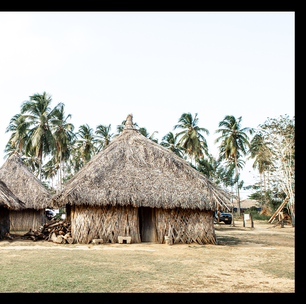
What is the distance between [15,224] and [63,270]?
13916 millimetres

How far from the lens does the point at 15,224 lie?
18.5 metres

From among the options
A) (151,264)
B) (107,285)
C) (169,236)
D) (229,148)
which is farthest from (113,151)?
(229,148)

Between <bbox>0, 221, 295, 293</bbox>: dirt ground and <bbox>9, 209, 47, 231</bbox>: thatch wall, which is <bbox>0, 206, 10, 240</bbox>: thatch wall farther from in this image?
<bbox>0, 221, 295, 293</bbox>: dirt ground

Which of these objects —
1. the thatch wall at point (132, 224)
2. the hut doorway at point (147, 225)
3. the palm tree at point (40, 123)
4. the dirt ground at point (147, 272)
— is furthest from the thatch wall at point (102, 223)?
the palm tree at point (40, 123)

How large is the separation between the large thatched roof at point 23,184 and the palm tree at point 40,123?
5506mm

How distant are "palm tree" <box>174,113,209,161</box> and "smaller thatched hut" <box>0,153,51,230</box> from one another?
18.5m

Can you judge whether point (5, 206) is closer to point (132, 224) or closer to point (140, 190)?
point (132, 224)

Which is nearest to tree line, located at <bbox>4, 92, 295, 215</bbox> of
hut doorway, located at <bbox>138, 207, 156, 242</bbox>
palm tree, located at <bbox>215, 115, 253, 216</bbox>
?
palm tree, located at <bbox>215, 115, 253, 216</bbox>

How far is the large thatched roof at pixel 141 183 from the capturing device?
1147cm

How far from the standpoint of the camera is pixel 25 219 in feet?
61.2

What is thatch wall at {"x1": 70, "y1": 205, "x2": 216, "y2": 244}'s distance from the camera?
1178 cm

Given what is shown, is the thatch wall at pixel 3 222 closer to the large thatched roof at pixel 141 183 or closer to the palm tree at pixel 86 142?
the large thatched roof at pixel 141 183
